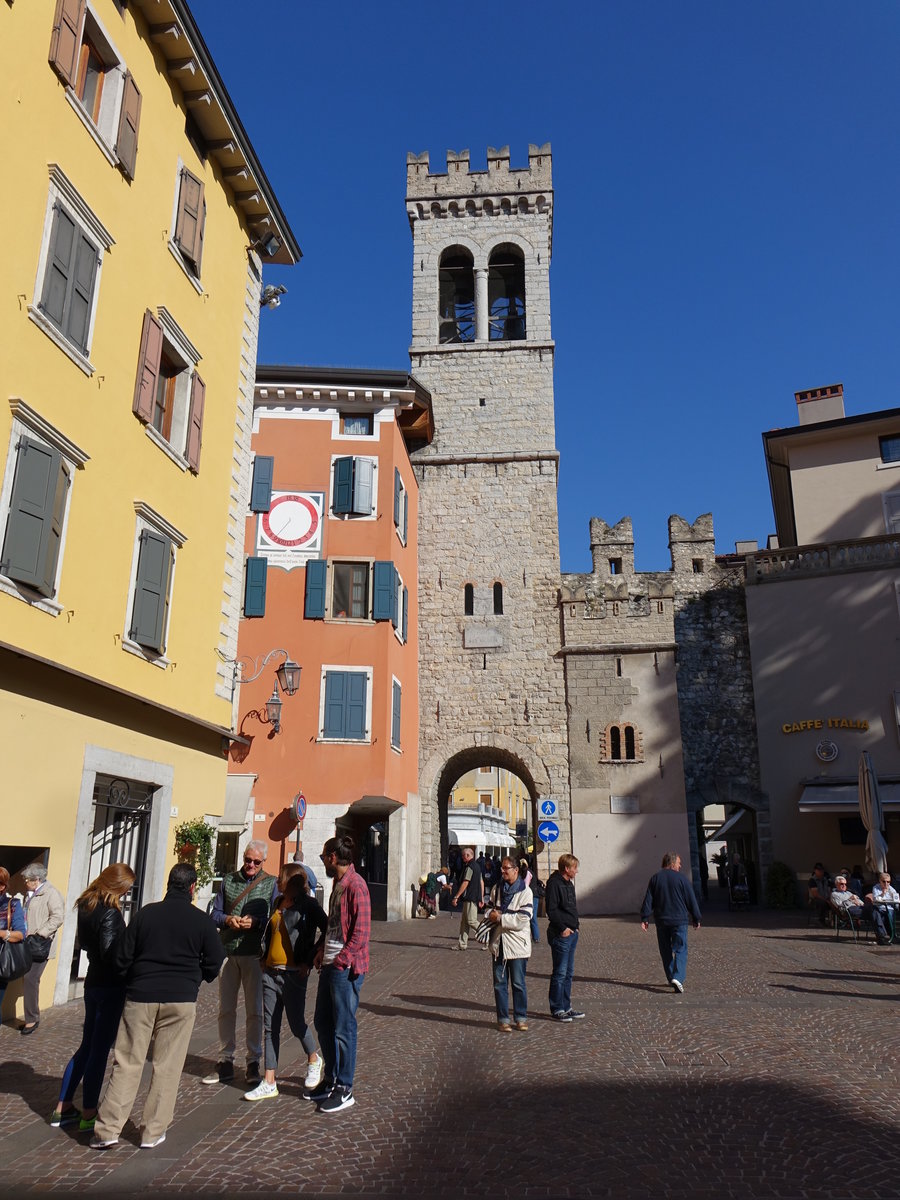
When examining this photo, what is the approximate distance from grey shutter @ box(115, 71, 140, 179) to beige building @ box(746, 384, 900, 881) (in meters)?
17.6

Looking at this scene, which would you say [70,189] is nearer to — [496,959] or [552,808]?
[496,959]

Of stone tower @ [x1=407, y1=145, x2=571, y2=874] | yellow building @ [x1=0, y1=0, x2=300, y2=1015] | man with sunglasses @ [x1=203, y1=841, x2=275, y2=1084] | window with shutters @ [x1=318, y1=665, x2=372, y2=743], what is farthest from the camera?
stone tower @ [x1=407, y1=145, x2=571, y2=874]

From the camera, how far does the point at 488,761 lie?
26.2 meters

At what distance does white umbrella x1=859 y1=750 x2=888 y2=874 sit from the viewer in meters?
15.1

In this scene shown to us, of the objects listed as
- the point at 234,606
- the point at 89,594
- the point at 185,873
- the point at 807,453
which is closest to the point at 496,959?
the point at 185,873

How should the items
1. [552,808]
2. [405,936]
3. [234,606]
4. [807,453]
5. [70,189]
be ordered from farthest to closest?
1. [807,453]
2. [552,808]
3. [405,936]
4. [234,606]
5. [70,189]

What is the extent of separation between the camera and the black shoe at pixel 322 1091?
571 cm

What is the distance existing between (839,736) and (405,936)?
38.2 ft

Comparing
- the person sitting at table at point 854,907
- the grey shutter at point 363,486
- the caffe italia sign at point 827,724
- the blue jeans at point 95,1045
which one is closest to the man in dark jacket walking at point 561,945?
the blue jeans at point 95,1045

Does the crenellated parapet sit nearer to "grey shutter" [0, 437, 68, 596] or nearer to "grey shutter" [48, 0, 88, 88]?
"grey shutter" [48, 0, 88, 88]

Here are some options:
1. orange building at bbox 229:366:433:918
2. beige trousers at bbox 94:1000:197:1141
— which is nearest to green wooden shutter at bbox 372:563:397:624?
orange building at bbox 229:366:433:918

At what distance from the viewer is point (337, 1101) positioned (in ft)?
18.2

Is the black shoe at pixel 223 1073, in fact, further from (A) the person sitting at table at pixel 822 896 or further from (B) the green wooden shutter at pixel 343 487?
(B) the green wooden shutter at pixel 343 487

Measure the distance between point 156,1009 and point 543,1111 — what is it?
2.36 metres
